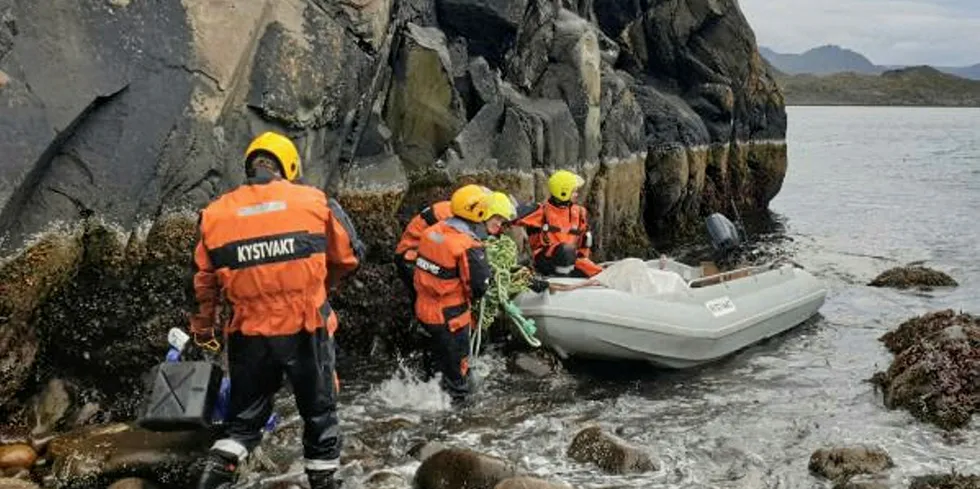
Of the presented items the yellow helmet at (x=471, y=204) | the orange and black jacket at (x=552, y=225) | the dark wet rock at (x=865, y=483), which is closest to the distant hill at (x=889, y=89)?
the orange and black jacket at (x=552, y=225)

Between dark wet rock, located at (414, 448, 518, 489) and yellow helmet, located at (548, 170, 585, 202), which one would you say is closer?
dark wet rock, located at (414, 448, 518, 489)

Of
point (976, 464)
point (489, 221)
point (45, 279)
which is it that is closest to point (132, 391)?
point (45, 279)

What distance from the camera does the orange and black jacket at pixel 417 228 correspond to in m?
9.34

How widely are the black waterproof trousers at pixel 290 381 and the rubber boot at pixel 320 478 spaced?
78 millimetres

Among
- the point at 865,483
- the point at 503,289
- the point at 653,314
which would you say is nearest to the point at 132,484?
the point at 503,289

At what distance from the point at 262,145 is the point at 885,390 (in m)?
7.48

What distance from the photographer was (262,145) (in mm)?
5719

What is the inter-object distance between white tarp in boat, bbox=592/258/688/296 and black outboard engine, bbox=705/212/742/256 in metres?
1.78

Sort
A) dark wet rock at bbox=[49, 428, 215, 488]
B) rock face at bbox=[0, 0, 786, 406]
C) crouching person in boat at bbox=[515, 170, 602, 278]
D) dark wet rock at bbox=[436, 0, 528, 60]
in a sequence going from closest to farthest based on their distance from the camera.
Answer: dark wet rock at bbox=[49, 428, 215, 488]
rock face at bbox=[0, 0, 786, 406]
crouching person in boat at bbox=[515, 170, 602, 278]
dark wet rock at bbox=[436, 0, 528, 60]

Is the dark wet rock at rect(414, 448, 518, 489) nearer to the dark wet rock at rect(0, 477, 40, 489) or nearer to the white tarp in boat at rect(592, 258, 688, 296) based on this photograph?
the dark wet rock at rect(0, 477, 40, 489)

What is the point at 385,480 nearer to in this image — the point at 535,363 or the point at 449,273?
the point at 449,273

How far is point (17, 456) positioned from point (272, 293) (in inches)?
109

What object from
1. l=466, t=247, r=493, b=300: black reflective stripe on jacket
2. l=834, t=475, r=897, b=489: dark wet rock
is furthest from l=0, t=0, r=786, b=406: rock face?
l=834, t=475, r=897, b=489: dark wet rock

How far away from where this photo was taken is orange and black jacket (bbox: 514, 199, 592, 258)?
11078mm
